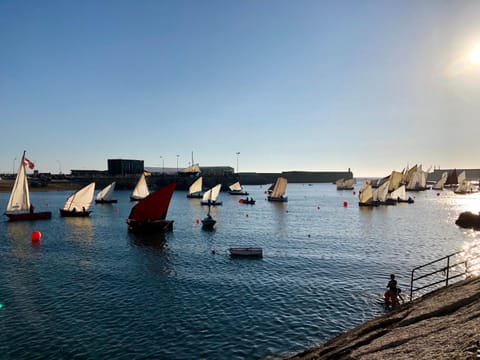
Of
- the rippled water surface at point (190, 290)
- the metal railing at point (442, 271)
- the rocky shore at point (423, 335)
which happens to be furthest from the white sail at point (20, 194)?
the metal railing at point (442, 271)

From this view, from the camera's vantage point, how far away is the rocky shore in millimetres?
12144

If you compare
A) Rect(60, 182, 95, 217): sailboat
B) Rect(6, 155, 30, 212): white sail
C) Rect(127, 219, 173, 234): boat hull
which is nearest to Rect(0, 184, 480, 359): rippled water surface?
Rect(127, 219, 173, 234): boat hull

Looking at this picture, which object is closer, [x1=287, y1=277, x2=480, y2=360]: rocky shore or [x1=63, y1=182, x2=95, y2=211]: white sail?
[x1=287, y1=277, x2=480, y2=360]: rocky shore

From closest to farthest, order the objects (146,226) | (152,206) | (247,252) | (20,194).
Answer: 1. (247,252)
2. (146,226)
3. (152,206)
4. (20,194)

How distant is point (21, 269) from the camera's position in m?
35.4

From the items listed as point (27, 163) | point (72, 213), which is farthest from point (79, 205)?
point (27, 163)

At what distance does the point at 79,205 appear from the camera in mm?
82500

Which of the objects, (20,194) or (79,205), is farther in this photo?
(79,205)

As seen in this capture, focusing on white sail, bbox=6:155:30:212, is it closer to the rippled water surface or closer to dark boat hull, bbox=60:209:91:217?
dark boat hull, bbox=60:209:91:217

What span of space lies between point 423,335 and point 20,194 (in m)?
78.4

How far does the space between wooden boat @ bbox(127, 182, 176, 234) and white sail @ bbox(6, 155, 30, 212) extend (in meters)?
28.2

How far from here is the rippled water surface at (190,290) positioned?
67.7ft

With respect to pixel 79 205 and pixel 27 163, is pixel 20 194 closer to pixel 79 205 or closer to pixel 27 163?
pixel 27 163

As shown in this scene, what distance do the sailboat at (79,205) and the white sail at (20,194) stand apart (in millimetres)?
9231
